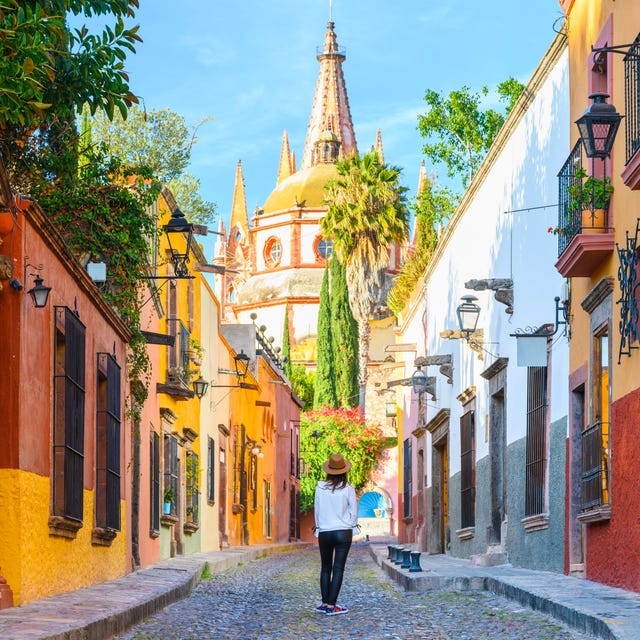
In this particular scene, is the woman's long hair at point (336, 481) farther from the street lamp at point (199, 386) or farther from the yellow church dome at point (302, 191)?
the yellow church dome at point (302, 191)

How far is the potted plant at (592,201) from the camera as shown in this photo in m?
13.4

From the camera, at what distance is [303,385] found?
73312 mm

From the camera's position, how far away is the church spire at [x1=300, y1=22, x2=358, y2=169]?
4043 inches

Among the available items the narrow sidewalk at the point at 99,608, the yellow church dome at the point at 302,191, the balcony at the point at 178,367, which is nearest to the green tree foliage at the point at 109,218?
the narrow sidewalk at the point at 99,608

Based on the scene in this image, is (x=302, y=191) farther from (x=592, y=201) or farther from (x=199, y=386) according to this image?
(x=592, y=201)

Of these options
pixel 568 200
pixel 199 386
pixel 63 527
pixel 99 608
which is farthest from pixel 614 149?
pixel 199 386

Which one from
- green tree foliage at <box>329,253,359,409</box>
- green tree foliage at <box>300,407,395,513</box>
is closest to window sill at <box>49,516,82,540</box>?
green tree foliage at <box>300,407,395,513</box>

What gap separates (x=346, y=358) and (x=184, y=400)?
3968 centimetres

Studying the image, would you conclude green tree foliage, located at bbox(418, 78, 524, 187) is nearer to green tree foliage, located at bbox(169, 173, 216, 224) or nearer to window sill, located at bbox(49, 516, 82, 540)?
green tree foliage, located at bbox(169, 173, 216, 224)

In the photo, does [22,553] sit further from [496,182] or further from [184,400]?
[184,400]

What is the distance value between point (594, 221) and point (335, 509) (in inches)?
148

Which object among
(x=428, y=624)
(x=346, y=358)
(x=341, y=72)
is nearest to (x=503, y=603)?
(x=428, y=624)

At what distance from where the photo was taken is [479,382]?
23094 mm

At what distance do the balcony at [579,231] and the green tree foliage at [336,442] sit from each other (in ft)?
149
